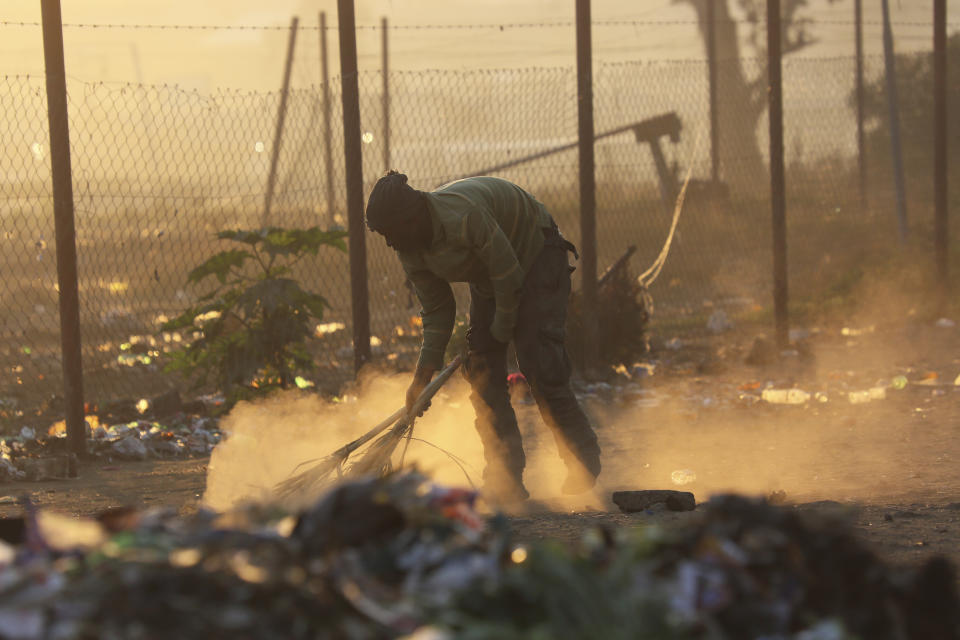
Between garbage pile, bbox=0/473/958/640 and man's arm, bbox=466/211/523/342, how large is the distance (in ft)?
8.60

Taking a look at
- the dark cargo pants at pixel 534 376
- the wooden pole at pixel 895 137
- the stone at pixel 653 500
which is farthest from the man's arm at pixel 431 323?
the wooden pole at pixel 895 137

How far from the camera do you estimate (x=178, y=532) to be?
1785 millimetres

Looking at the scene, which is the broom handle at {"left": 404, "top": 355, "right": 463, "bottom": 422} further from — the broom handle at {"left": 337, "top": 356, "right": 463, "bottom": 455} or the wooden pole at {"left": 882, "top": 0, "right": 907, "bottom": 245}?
the wooden pole at {"left": 882, "top": 0, "right": 907, "bottom": 245}

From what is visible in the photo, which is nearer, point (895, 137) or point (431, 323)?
point (431, 323)

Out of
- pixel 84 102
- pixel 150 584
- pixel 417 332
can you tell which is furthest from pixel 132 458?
pixel 150 584

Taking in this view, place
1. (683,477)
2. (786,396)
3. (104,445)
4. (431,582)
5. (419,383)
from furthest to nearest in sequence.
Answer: (786,396) → (104,445) → (683,477) → (419,383) → (431,582)

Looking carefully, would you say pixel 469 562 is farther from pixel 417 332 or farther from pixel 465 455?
pixel 417 332

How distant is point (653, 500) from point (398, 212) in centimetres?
165

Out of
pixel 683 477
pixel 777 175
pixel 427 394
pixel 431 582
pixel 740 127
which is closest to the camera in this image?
pixel 431 582

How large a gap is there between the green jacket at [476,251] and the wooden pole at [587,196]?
11.8 feet

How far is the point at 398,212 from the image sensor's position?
414cm

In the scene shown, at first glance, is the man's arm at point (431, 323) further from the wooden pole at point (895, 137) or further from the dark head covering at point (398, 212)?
the wooden pole at point (895, 137)

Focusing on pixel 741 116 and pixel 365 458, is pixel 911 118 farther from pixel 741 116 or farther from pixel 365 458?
pixel 365 458

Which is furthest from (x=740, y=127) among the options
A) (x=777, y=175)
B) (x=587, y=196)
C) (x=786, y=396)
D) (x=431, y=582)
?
(x=431, y=582)
